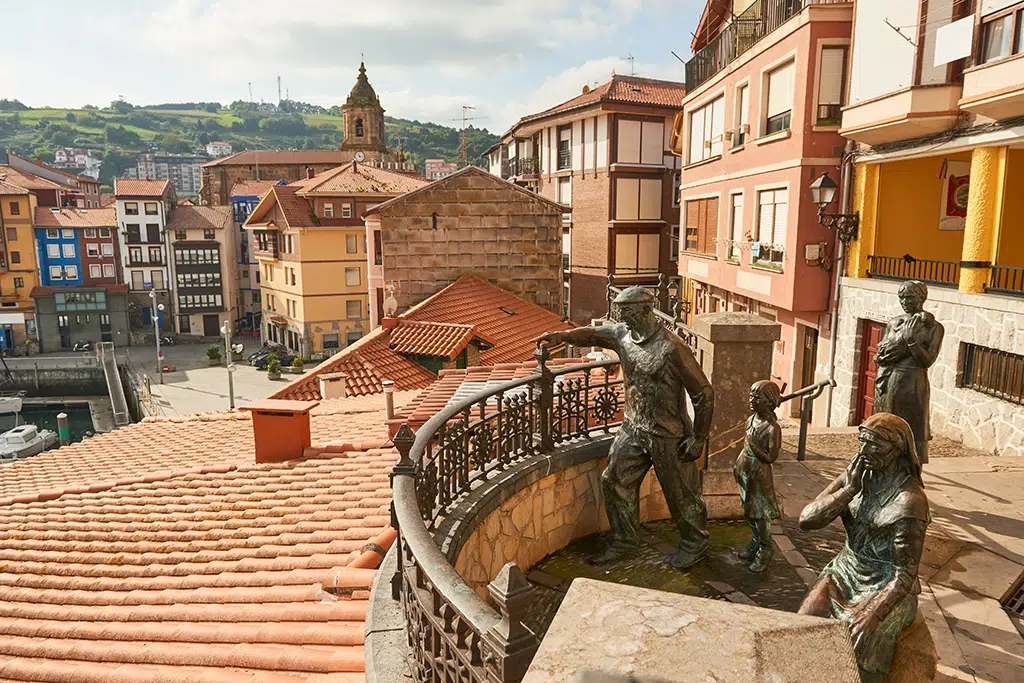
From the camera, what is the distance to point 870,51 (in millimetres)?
13234

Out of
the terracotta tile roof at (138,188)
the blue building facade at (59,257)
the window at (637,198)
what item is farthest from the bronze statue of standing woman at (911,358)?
the blue building facade at (59,257)

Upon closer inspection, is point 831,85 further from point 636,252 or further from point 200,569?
point 636,252

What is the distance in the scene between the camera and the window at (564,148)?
3669cm

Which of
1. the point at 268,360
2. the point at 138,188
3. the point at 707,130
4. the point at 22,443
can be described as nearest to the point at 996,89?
the point at 707,130

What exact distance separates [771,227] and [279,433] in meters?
13.0

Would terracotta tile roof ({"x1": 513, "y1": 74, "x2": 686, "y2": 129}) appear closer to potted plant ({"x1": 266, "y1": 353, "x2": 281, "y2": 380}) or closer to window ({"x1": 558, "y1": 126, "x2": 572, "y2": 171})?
window ({"x1": 558, "y1": 126, "x2": 572, "y2": 171})

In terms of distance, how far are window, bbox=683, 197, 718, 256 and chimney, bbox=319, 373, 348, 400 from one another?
12.3m

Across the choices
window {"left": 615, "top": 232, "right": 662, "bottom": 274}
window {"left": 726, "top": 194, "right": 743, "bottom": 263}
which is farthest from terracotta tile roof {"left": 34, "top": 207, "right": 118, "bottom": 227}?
window {"left": 726, "top": 194, "right": 743, "bottom": 263}

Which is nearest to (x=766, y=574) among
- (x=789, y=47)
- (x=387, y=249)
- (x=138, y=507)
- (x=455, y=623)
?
(x=455, y=623)

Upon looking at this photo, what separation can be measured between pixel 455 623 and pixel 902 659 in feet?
9.43

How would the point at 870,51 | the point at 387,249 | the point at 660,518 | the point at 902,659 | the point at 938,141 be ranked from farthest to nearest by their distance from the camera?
the point at 387,249
the point at 870,51
the point at 938,141
the point at 660,518
the point at 902,659

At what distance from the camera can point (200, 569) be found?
20.6 feet

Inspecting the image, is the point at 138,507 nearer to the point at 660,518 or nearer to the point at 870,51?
the point at 660,518

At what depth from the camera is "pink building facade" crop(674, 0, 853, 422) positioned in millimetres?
14781
